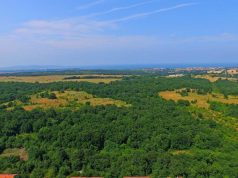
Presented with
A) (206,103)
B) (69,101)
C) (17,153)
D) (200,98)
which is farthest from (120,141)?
(200,98)

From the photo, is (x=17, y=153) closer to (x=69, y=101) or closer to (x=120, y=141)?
(x=120, y=141)

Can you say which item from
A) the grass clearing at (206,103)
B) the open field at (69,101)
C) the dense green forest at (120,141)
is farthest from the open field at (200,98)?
the open field at (69,101)

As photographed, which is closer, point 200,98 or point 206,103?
point 206,103

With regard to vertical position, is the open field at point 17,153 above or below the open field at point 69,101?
below

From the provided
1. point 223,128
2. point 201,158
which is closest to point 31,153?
point 201,158

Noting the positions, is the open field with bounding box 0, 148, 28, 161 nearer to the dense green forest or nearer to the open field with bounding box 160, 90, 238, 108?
the dense green forest

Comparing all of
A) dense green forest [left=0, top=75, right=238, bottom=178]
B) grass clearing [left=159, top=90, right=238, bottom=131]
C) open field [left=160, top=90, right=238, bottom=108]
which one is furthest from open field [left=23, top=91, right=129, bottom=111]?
grass clearing [left=159, top=90, right=238, bottom=131]

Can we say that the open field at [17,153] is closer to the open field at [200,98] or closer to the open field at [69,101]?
the open field at [69,101]
